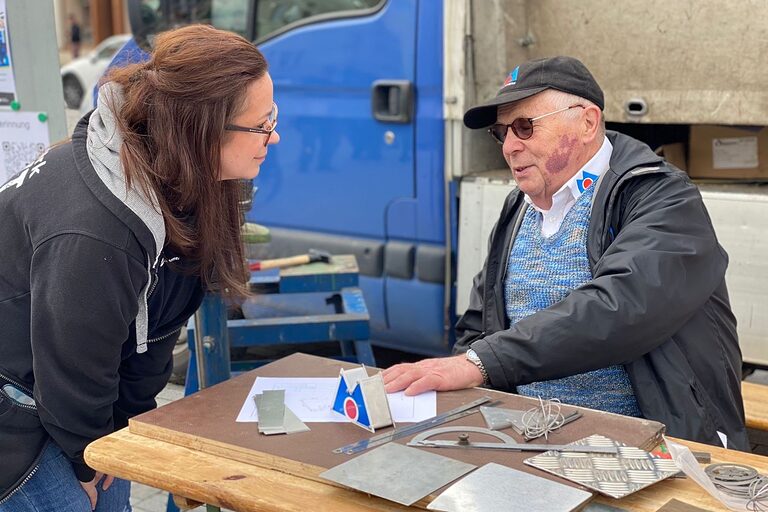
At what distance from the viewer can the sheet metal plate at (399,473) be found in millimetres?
1542

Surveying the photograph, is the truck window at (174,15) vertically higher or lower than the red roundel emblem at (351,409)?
higher

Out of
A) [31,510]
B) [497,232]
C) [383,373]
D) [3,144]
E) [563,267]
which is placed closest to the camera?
[31,510]

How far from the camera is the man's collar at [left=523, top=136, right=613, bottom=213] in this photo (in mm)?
2488

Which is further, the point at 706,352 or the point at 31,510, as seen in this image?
the point at 706,352

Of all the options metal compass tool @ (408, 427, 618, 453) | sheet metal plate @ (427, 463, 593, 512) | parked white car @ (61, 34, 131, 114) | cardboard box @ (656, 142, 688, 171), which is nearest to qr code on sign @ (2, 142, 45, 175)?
metal compass tool @ (408, 427, 618, 453)

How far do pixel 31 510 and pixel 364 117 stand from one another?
8.82ft

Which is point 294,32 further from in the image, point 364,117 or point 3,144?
point 3,144

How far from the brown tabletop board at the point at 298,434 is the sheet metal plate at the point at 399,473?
5 cm

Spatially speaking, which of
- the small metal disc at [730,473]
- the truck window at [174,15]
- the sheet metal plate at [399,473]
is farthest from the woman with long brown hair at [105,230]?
the truck window at [174,15]

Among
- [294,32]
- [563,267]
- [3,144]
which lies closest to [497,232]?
[563,267]

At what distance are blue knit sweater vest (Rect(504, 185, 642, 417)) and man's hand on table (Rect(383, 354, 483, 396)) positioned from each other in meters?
0.32

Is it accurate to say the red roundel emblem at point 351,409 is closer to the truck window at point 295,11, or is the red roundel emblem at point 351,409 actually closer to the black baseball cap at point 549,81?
the black baseball cap at point 549,81

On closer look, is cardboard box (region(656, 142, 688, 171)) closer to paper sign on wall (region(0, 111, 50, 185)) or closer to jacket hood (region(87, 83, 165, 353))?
paper sign on wall (region(0, 111, 50, 185))

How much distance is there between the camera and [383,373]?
6.87ft
